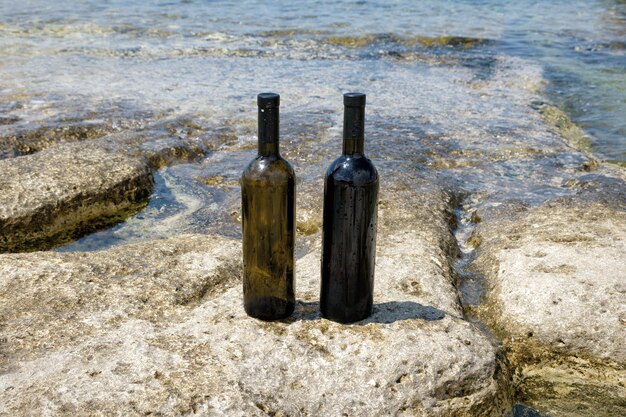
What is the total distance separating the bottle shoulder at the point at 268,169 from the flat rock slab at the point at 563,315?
144cm

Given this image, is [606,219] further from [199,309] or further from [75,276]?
[75,276]

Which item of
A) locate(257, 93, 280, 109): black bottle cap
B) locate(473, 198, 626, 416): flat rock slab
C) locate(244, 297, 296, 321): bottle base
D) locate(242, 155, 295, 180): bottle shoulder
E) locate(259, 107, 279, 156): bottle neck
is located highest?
locate(257, 93, 280, 109): black bottle cap

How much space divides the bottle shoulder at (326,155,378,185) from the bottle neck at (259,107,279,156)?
A: 0.26 m

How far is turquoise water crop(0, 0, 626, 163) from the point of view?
8.59 m

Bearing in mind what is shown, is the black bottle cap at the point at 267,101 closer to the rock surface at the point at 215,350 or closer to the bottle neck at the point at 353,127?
the bottle neck at the point at 353,127

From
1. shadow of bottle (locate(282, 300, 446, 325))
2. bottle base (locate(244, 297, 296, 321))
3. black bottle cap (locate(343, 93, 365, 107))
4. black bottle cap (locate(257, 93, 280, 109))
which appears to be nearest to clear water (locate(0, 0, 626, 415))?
shadow of bottle (locate(282, 300, 446, 325))

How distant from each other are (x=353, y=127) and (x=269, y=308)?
88cm

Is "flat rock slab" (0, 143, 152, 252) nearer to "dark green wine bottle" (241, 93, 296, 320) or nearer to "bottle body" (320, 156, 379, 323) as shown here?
"dark green wine bottle" (241, 93, 296, 320)

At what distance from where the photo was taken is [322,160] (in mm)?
5809

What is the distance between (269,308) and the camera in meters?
2.76

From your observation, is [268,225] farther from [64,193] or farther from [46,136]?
[46,136]

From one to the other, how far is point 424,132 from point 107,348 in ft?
15.7

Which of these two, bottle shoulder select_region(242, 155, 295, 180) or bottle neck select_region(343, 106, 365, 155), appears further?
bottle shoulder select_region(242, 155, 295, 180)

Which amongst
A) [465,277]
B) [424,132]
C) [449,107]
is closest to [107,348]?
[465,277]
